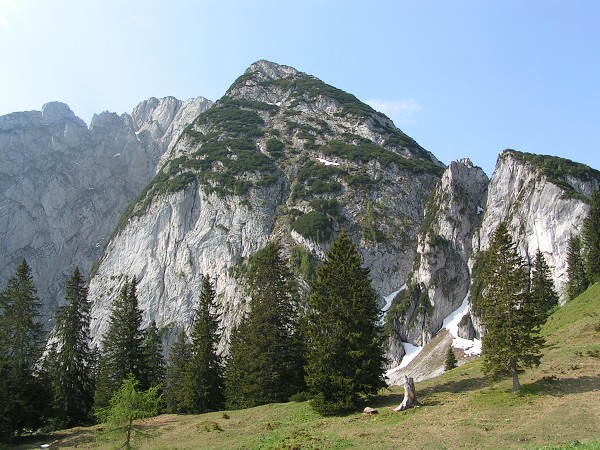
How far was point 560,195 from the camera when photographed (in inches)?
3947

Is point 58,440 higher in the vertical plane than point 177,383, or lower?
lower

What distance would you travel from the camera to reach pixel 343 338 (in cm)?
3591

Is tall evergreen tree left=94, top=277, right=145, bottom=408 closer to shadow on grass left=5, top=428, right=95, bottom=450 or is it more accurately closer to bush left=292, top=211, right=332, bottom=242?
shadow on grass left=5, top=428, right=95, bottom=450

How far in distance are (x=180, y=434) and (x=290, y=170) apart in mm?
121552

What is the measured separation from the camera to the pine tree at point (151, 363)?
5466cm

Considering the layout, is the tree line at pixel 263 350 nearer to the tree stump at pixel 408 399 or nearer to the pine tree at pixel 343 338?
the pine tree at pixel 343 338

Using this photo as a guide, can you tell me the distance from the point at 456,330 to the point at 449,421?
251ft

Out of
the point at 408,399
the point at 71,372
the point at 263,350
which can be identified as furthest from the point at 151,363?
the point at 408,399

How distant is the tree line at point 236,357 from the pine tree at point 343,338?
0.08 meters

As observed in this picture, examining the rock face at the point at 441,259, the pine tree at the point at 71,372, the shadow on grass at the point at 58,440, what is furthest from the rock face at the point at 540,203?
the shadow on grass at the point at 58,440

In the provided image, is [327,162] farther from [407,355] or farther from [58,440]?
[58,440]

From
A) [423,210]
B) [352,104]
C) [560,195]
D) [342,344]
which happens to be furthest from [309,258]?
[352,104]

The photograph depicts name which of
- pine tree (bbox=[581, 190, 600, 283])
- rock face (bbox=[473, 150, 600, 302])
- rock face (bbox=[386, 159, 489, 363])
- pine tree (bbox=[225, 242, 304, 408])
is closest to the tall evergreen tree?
pine tree (bbox=[225, 242, 304, 408])

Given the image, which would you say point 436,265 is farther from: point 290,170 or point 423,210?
point 290,170
